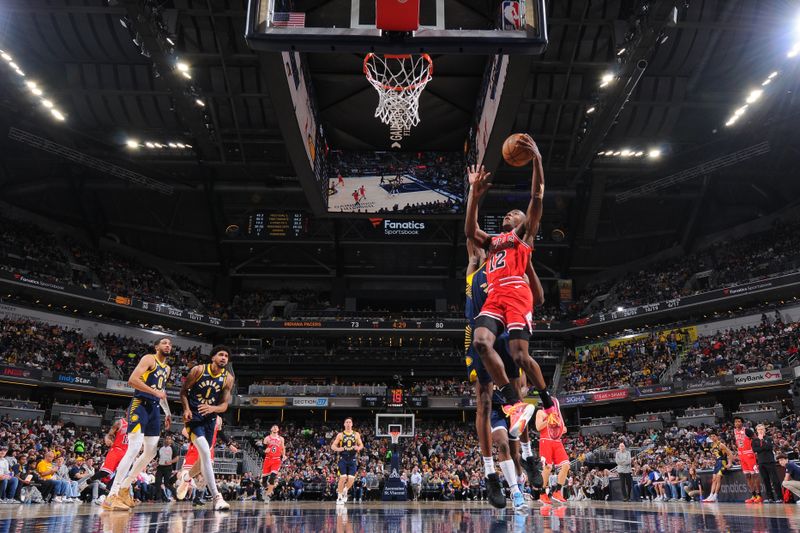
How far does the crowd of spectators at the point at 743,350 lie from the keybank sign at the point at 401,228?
15.3m

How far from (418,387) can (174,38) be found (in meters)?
23.8

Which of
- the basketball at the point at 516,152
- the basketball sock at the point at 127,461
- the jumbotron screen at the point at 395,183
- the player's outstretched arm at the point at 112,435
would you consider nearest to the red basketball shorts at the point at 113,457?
the player's outstretched arm at the point at 112,435

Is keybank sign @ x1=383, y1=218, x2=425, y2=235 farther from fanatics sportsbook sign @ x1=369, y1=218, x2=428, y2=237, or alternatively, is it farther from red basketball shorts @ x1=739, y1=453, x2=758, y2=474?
red basketball shorts @ x1=739, y1=453, x2=758, y2=474

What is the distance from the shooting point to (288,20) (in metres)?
8.89

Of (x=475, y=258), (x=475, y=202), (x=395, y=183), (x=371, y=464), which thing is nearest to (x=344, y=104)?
(x=395, y=183)

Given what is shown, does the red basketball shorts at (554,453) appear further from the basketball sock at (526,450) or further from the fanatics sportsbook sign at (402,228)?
the fanatics sportsbook sign at (402,228)

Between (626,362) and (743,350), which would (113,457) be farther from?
(626,362)

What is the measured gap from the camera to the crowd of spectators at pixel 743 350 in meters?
26.8

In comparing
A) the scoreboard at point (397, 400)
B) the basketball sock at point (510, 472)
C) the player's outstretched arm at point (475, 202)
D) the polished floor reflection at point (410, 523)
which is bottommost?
the polished floor reflection at point (410, 523)

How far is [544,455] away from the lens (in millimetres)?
9625

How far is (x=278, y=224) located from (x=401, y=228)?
735 cm

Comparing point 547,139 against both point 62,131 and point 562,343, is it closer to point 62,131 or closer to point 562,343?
point 562,343

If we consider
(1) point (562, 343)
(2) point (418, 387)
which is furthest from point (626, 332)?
(2) point (418, 387)

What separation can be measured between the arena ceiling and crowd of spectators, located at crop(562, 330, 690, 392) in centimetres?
593
